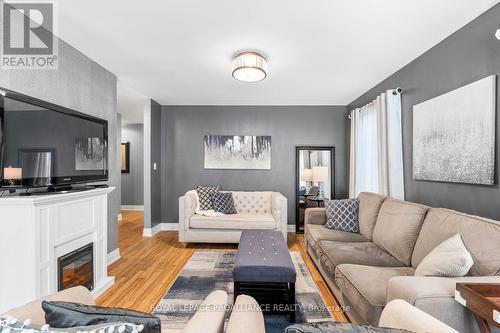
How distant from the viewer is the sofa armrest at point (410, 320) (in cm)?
85

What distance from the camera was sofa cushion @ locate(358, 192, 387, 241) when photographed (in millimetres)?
2746

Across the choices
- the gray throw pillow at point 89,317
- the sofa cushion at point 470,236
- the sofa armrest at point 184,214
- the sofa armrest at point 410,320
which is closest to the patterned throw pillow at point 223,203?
the sofa armrest at point 184,214

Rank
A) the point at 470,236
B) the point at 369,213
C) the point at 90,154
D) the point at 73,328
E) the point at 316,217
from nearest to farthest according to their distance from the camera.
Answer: the point at 73,328 → the point at 470,236 → the point at 90,154 → the point at 369,213 → the point at 316,217

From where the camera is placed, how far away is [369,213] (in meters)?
2.82

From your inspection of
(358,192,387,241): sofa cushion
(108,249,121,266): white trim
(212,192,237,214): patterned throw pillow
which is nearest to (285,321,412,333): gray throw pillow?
(358,192,387,241): sofa cushion

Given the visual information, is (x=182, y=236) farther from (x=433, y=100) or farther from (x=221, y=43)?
(x=433, y=100)

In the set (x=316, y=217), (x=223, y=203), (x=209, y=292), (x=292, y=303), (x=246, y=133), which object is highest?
(x=246, y=133)

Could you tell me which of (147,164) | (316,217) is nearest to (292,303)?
(316,217)

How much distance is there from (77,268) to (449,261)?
2967 millimetres

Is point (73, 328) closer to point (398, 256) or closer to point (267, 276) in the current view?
point (267, 276)

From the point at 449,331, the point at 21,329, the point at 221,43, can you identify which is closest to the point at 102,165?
the point at 221,43

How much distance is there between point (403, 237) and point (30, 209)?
2993 mm

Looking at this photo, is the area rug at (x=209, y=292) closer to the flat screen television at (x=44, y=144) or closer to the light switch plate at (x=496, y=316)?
the light switch plate at (x=496, y=316)

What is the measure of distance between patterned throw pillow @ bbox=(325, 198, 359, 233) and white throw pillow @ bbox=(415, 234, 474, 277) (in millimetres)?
1464
